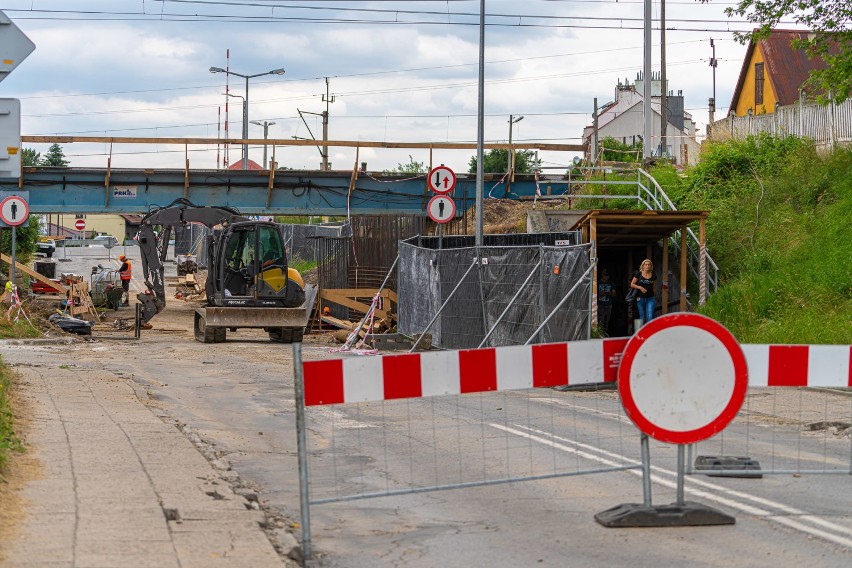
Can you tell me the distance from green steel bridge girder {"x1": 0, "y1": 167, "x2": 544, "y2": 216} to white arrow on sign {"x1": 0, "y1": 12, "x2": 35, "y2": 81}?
83.7 feet

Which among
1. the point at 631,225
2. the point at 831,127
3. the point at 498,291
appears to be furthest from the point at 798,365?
the point at 831,127

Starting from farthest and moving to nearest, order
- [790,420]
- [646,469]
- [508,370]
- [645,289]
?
[645,289], [790,420], [508,370], [646,469]

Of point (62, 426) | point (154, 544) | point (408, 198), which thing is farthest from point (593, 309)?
point (408, 198)

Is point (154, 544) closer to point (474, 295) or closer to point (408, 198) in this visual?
point (474, 295)

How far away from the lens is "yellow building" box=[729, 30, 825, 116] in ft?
188

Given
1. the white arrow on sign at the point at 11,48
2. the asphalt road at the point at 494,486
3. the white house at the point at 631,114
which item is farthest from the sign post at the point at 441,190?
the white house at the point at 631,114

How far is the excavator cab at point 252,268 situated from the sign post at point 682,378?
1974cm

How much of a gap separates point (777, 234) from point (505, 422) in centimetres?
1442

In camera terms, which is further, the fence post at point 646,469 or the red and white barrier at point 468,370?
the fence post at point 646,469

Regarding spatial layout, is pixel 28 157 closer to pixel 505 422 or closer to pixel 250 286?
pixel 250 286

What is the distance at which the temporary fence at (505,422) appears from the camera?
7.14m

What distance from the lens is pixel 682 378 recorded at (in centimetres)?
708

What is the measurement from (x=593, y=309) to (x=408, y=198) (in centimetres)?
1887

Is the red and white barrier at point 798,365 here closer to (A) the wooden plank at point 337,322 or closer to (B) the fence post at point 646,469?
(B) the fence post at point 646,469
